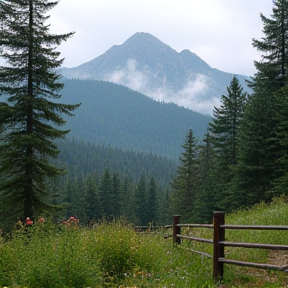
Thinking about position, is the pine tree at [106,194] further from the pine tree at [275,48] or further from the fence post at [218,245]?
the fence post at [218,245]

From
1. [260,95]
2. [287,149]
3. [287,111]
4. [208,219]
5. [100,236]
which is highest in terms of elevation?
[260,95]

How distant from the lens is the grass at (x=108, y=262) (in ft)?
22.9

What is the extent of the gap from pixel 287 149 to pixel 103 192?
49.2 m

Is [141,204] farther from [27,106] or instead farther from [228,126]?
Answer: [27,106]

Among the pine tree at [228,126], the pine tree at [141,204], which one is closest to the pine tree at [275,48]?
the pine tree at [228,126]

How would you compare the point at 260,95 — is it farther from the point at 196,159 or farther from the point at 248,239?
the point at 196,159

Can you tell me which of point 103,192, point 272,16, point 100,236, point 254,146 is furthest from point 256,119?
point 103,192

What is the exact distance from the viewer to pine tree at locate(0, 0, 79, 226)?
17891mm

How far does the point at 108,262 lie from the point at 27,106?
1173 cm

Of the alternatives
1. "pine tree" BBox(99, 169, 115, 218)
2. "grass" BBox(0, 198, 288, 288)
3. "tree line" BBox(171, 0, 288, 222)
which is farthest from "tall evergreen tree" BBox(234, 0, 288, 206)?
"pine tree" BBox(99, 169, 115, 218)

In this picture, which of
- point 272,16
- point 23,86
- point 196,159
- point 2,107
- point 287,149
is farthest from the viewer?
point 196,159

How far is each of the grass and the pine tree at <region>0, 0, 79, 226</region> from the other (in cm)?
936

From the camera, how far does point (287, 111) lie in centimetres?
2191

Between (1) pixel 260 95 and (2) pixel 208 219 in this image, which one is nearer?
(1) pixel 260 95
